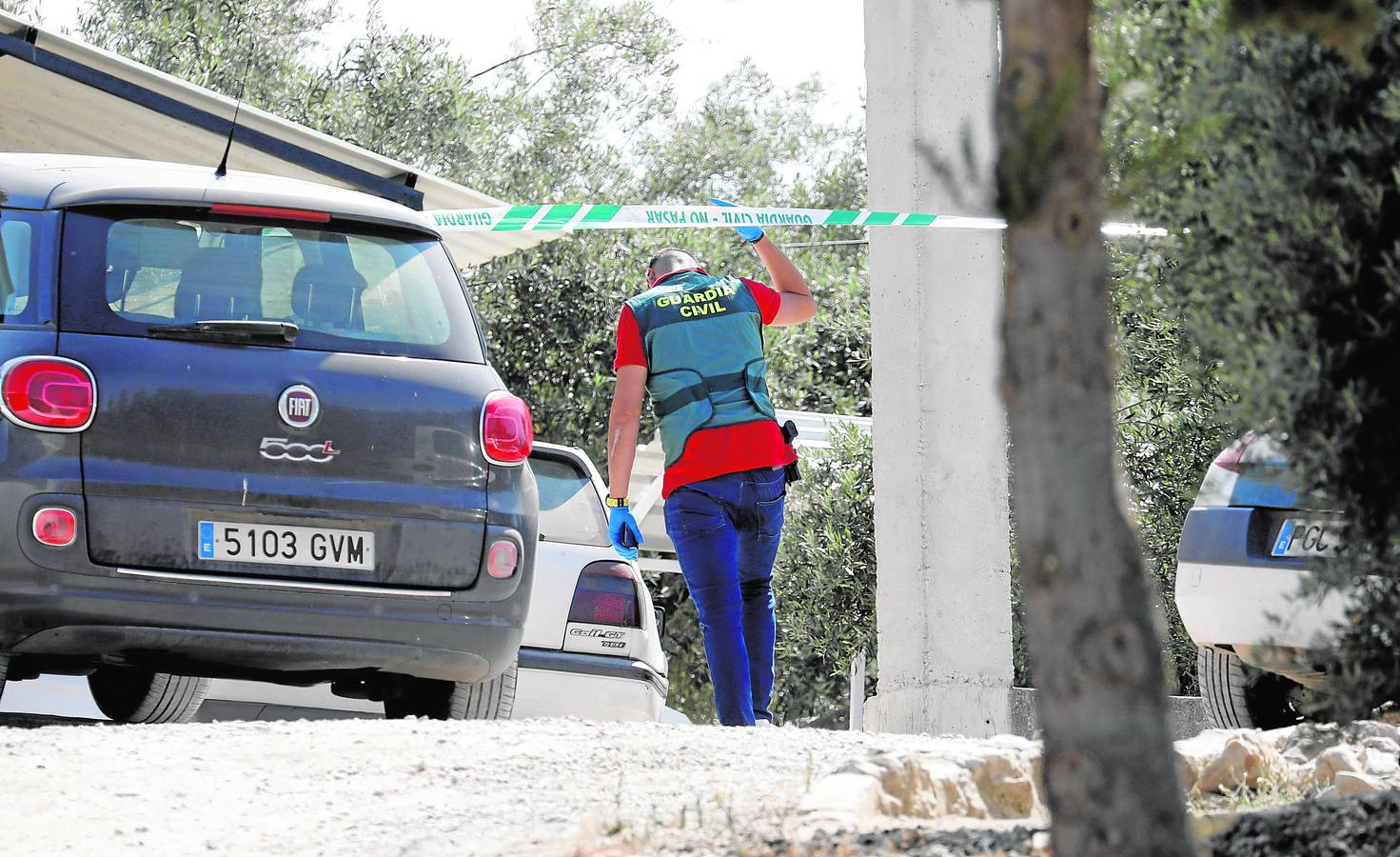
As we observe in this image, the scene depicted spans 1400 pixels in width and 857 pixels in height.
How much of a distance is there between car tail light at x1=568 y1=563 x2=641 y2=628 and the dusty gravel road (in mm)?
1820

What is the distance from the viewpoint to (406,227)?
230 inches

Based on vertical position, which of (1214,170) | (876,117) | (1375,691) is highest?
(876,117)

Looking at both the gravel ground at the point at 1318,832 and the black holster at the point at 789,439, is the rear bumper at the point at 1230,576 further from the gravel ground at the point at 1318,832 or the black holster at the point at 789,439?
the gravel ground at the point at 1318,832

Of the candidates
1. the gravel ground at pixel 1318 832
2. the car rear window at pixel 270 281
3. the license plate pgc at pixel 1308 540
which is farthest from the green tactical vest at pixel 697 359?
the gravel ground at pixel 1318 832

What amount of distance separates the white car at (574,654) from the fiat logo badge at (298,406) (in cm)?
183

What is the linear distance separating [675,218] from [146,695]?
357 cm

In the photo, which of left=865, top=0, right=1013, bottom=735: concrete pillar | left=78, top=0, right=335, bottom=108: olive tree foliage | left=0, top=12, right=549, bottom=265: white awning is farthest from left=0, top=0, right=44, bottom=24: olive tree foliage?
left=865, top=0, right=1013, bottom=735: concrete pillar

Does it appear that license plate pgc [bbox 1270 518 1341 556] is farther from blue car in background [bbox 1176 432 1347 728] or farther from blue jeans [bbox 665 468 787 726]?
blue jeans [bbox 665 468 787 726]

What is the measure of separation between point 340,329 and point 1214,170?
290 cm

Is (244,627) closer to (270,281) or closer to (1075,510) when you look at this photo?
(270,281)

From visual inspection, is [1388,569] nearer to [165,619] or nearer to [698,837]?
[698,837]

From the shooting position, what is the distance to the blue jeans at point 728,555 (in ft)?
21.6

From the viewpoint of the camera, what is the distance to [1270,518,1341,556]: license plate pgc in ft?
11.7

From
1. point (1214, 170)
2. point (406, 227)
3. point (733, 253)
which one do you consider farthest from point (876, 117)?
point (733, 253)
